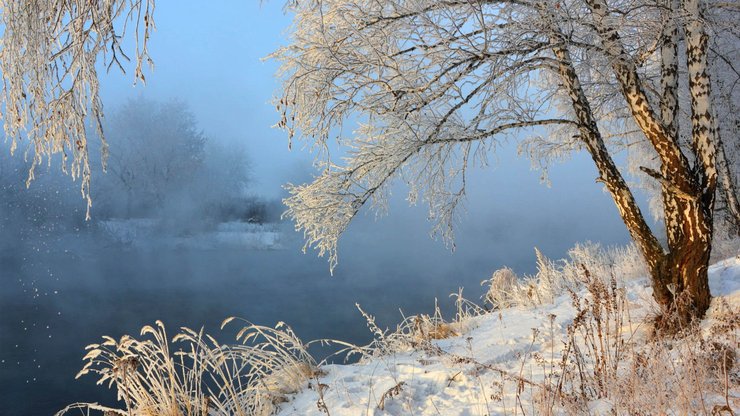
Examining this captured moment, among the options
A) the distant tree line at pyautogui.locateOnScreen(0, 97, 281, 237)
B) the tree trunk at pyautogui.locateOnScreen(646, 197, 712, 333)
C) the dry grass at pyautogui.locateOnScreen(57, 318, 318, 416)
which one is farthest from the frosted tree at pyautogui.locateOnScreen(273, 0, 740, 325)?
the distant tree line at pyautogui.locateOnScreen(0, 97, 281, 237)

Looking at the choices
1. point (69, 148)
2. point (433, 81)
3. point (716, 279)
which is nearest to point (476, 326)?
point (716, 279)

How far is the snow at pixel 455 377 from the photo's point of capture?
307 cm

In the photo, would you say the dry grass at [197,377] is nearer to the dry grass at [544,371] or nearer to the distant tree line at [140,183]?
the dry grass at [544,371]

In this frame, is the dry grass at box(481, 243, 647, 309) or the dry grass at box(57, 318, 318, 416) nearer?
the dry grass at box(57, 318, 318, 416)

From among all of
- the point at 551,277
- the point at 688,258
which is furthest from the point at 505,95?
the point at 551,277

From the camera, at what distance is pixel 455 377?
3598mm

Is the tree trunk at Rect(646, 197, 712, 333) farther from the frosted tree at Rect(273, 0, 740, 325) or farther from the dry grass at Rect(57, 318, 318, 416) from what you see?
the dry grass at Rect(57, 318, 318, 416)

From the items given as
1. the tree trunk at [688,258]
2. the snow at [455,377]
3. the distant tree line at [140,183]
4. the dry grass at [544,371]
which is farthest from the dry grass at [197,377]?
the distant tree line at [140,183]

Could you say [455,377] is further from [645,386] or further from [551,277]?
[551,277]

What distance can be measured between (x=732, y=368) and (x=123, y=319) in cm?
2355

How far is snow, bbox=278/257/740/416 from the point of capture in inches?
121

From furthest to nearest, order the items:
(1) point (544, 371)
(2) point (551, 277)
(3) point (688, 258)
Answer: (2) point (551, 277) < (3) point (688, 258) < (1) point (544, 371)

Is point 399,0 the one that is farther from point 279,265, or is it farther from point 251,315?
point 279,265

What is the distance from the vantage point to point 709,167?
4523mm
